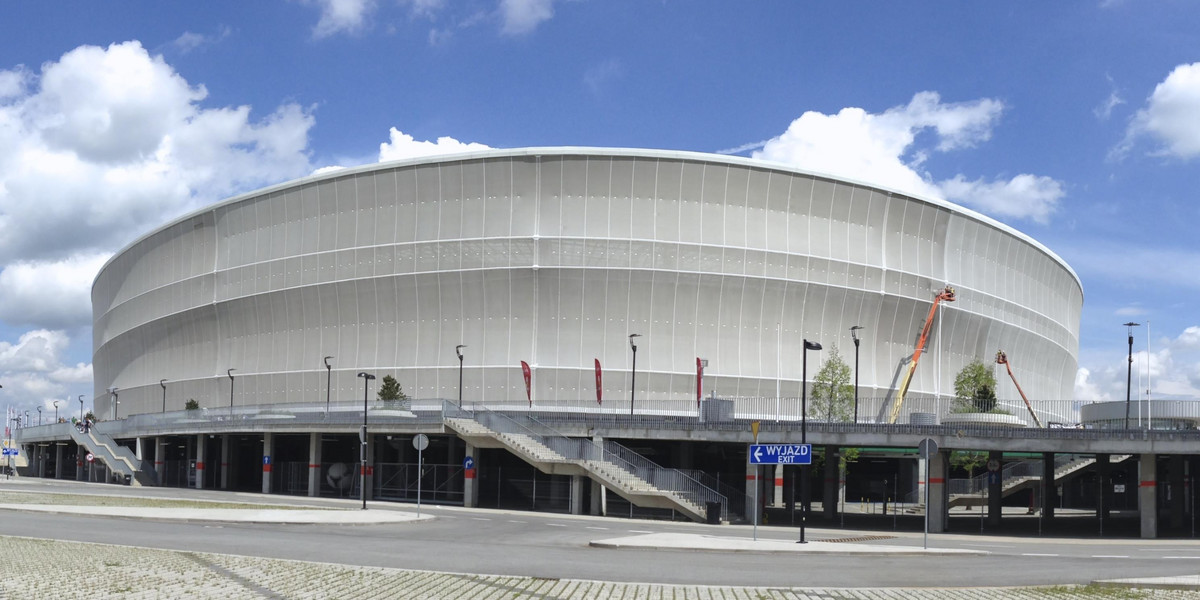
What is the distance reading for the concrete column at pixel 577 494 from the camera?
4816 centimetres

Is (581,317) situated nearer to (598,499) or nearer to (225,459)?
(225,459)

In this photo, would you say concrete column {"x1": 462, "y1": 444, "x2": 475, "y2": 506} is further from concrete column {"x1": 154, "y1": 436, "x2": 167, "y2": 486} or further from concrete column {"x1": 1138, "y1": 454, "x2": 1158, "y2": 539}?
concrete column {"x1": 154, "y1": 436, "x2": 167, "y2": 486}

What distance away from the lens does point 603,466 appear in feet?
156

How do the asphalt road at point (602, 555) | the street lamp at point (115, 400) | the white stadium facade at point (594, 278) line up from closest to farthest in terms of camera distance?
the asphalt road at point (602, 555) → the white stadium facade at point (594, 278) → the street lamp at point (115, 400)

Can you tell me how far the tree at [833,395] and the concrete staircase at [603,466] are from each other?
18.8 metres

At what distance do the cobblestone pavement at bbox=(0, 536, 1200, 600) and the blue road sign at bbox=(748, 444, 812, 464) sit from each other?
13.0 m

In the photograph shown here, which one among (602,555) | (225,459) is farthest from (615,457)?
(225,459)

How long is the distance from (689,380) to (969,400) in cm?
1811

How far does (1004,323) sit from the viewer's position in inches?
3625

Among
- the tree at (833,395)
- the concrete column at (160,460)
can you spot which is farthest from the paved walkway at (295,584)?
the concrete column at (160,460)

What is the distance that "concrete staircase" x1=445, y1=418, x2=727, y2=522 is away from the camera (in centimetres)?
4556

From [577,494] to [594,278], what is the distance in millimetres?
29571

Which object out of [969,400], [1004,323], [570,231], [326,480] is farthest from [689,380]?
[1004,323]

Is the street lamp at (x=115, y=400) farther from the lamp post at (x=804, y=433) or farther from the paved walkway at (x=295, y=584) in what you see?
the paved walkway at (x=295, y=584)
